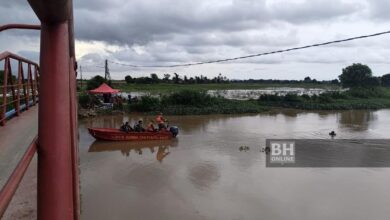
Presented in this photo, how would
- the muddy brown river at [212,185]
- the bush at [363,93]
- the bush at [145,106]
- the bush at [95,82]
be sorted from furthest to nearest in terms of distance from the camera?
the bush at [363,93] < the bush at [95,82] < the bush at [145,106] < the muddy brown river at [212,185]

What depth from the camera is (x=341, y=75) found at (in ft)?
238

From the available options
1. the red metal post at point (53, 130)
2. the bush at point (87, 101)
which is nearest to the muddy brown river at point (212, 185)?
the red metal post at point (53, 130)

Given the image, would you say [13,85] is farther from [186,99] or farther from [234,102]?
[234,102]

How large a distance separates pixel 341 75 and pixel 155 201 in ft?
223

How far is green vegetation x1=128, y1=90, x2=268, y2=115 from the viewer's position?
33.5 metres

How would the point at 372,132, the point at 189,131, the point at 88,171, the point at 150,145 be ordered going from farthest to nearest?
the point at 372,132 < the point at 189,131 < the point at 150,145 < the point at 88,171

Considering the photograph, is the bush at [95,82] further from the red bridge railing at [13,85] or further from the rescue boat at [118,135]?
the red bridge railing at [13,85]

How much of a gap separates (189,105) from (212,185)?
22.8m

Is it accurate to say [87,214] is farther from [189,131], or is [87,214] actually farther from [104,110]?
[104,110]

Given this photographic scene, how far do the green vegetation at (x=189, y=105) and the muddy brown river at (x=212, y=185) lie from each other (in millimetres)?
10755

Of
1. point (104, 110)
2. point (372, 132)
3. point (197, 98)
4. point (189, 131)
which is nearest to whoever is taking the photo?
point (189, 131)

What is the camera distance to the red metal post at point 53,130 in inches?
68.7

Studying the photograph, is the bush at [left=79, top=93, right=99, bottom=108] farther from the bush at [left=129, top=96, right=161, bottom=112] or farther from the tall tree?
the tall tree

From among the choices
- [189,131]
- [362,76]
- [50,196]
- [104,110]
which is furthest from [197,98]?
[362,76]
